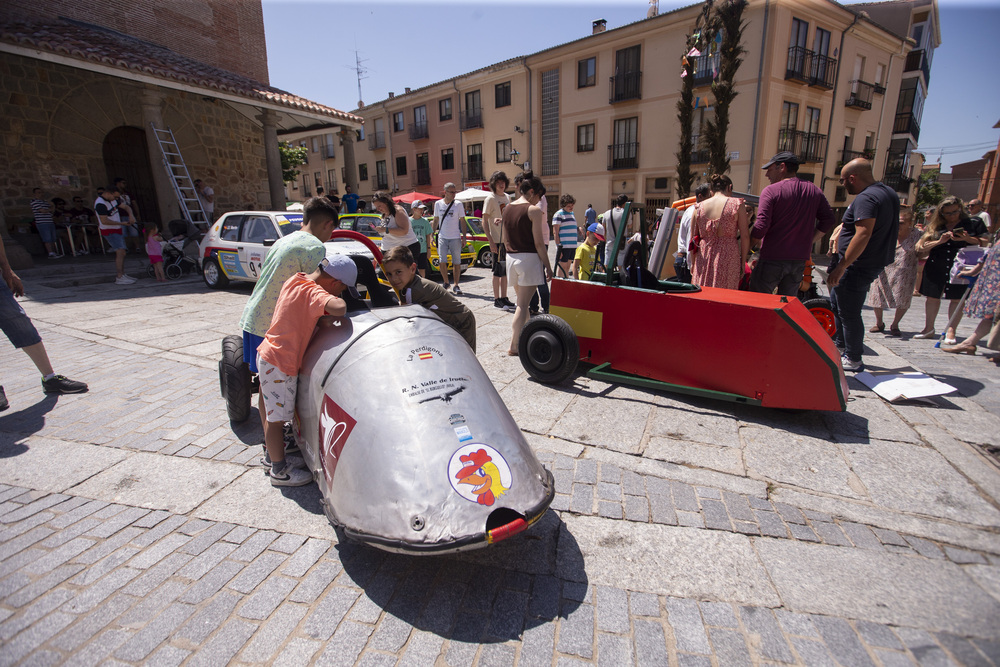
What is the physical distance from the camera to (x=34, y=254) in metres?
11.4

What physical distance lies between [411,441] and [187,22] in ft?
62.6

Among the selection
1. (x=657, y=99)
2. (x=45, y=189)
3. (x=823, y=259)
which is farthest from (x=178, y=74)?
(x=823, y=259)

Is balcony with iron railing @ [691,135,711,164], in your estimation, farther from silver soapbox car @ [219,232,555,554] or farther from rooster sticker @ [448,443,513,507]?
rooster sticker @ [448,443,513,507]

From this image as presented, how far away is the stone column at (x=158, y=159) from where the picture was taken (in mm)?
11180

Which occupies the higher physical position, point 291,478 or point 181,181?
point 181,181

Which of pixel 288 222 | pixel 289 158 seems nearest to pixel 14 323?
pixel 288 222

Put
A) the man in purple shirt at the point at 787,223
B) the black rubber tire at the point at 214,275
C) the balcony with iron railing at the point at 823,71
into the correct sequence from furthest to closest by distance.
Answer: the balcony with iron railing at the point at 823,71
the black rubber tire at the point at 214,275
the man in purple shirt at the point at 787,223

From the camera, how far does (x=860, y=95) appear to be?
23.8 m

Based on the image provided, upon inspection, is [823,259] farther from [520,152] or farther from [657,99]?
[520,152]

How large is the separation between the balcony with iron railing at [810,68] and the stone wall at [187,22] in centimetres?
2129

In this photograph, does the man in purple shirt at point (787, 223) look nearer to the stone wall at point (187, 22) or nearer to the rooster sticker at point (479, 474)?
the rooster sticker at point (479, 474)

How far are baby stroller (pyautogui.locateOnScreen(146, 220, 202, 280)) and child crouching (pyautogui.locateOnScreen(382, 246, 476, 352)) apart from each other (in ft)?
31.6

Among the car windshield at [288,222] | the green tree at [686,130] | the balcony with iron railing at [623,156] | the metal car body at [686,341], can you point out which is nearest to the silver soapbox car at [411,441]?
the metal car body at [686,341]

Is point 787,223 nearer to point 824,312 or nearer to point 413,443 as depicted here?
point 824,312
